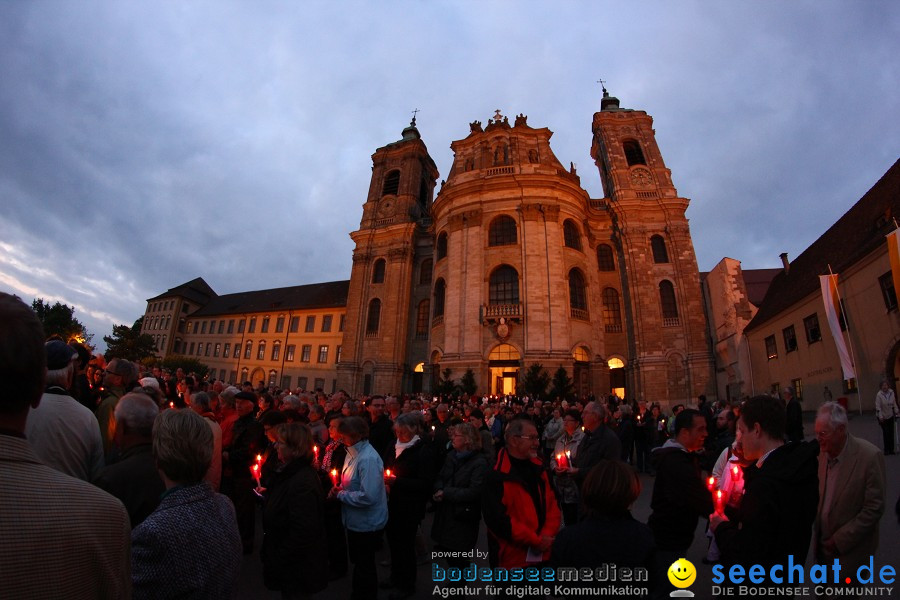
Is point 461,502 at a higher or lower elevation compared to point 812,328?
lower

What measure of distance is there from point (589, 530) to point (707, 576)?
165 inches

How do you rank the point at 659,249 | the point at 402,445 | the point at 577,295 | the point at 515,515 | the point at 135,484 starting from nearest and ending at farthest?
the point at 135,484, the point at 515,515, the point at 402,445, the point at 577,295, the point at 659,249

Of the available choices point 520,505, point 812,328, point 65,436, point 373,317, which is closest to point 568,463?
point 520,505

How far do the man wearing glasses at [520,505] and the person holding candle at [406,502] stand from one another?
1448 millimetres

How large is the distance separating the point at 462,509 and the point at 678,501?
6.37 feet

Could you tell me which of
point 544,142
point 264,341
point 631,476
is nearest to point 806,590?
point 631,476

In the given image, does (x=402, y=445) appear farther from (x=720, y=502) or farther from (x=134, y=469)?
(x=720, y=502)

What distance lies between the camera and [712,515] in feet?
10.2

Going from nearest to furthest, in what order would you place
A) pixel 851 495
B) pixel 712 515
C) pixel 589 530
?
1. pixel 589 530
2. pixel 712 515
3. pixel 851 495

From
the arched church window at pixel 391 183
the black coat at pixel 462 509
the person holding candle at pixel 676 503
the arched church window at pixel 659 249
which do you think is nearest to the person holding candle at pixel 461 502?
the black coat at pixel 462 509

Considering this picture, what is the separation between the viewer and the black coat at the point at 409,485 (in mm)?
4773

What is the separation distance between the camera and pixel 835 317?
15.4 m

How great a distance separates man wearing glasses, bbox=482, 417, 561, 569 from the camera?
327cm

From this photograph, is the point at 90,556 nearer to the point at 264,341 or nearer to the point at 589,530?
the point at 589,530
